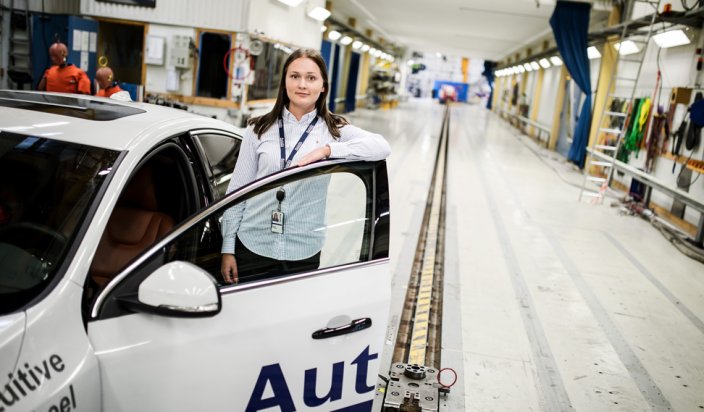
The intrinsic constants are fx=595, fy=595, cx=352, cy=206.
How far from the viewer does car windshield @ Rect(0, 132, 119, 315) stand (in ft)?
5.80

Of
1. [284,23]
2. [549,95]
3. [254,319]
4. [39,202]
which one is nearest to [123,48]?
[284,23]

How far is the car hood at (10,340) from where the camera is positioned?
4.80 feet

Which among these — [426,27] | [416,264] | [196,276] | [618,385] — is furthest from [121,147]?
[426,27]

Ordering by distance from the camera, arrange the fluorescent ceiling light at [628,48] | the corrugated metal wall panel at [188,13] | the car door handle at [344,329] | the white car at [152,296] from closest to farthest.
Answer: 1. the white car at [152,296]
2. the car door handle at [344,329]
3. the corrugated metal wall panel at [188,13]
4. the fluorescent ceiling light at [628,48]

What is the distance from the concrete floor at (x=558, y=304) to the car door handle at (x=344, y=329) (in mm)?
1582

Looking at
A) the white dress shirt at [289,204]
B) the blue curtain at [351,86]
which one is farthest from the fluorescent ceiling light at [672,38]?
the blue curtain at [351,86]

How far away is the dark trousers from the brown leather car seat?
0.54 meters

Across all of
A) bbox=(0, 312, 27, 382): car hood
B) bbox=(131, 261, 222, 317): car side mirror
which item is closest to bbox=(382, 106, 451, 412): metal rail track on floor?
bbox=(131, 261, 222, 317): car side mirror

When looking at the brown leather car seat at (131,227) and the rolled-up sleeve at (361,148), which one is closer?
the rolled-up sleeve at (361,148)

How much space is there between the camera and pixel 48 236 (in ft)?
6.14

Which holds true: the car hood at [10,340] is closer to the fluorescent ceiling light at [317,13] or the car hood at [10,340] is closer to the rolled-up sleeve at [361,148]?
the rolled-up sleeve at [361,148]

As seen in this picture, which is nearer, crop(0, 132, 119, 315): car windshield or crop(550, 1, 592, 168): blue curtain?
crop(0, 132, 119, 315): car windshield

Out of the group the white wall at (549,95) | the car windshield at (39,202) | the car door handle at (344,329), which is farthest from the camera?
the white wall at (549,95)

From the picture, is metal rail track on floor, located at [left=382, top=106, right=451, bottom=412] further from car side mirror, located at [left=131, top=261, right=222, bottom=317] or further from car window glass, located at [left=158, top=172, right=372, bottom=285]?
car side mirror, located at [left=131, top=261, right=222, bottom=317]
